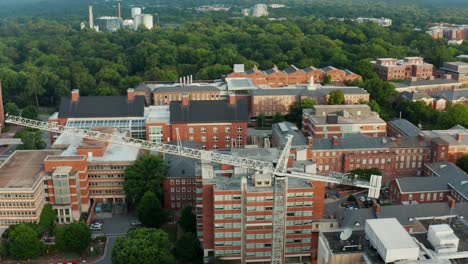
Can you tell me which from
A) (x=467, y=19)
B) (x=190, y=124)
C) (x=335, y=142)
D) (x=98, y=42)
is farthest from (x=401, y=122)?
(x=467, y=19)

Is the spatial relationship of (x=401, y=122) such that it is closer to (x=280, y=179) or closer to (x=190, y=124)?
(x=190, y=124)

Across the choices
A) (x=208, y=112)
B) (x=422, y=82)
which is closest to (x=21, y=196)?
(x=208, y=112)

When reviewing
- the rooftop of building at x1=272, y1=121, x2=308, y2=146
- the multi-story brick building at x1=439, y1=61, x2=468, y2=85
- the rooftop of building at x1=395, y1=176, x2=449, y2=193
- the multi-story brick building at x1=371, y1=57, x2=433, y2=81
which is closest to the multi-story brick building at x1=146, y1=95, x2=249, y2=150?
the rooftop of building at x1=272, y1=121, x2=308, y2=146

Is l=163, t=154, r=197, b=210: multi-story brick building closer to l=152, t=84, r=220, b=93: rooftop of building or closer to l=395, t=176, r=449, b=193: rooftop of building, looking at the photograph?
l=395, t=176, r=449, b=193: rooftop of building

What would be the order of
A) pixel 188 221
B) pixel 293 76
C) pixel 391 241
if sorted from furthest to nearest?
pixel 293 76, pixel 188 221, pixel 391 241

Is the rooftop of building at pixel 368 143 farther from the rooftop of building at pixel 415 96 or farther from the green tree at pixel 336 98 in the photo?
the rooftop of building at pixel 415 96

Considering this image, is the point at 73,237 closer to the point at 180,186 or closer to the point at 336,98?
the point at 180,186
